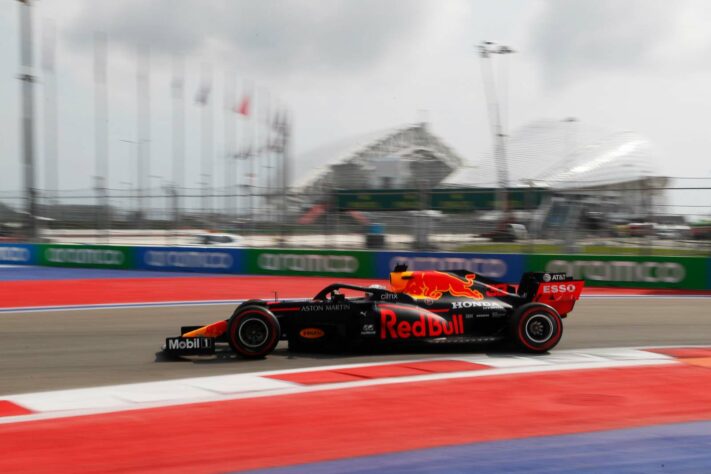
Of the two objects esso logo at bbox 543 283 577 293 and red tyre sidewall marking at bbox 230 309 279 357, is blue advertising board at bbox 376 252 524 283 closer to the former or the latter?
esso logo at bbox 543 283 577 293

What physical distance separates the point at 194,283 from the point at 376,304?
1185cm

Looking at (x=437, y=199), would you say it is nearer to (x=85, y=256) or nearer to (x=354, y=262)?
(x=354, y=262)

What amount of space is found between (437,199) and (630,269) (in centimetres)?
558

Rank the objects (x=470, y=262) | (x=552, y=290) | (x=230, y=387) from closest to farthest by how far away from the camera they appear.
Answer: (x=230, y=387), (x=552, y=290), (x=470, y=262)

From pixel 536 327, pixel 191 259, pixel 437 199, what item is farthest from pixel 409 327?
pixel 191 259

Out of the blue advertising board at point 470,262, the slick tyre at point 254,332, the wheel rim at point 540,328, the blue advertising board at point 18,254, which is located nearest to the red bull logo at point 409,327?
the wheel rim at point 540,328

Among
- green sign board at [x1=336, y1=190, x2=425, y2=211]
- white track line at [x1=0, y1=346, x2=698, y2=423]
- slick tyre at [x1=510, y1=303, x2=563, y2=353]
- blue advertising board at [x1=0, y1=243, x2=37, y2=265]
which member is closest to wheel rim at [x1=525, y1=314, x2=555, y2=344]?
slick tyre at [x1=510, y1=303, x2=563, y2=353]

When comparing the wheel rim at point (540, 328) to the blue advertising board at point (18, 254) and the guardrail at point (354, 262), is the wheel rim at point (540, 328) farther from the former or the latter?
the blue advertising board at point (18, 254)

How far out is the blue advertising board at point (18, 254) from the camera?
26.1 metres

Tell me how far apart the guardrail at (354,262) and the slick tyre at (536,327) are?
977 centimetres

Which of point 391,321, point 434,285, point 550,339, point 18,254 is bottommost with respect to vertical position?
point 550,339

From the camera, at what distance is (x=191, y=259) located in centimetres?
2338

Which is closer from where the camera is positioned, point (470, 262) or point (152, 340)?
point (152, 340)

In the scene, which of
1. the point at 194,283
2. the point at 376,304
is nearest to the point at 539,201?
the point at 194,283
